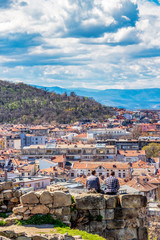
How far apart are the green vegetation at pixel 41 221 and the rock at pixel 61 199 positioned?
0.92ft

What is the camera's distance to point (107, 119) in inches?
5817

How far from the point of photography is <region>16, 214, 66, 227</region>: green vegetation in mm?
8188

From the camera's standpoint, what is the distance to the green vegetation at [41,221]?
819 cm

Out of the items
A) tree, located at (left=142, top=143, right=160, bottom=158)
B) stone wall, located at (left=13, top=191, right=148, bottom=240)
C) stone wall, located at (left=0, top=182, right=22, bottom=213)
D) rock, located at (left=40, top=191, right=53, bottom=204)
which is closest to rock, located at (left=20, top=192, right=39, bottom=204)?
rock, located at (left=40, top=191, right=53, bottom=204)

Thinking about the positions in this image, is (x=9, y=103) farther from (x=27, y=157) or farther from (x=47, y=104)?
(x=27, y=157)

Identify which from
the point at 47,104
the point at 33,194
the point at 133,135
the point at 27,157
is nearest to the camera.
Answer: the point at 33,194

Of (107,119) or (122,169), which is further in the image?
(107,119)

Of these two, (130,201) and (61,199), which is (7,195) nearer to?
(61,199)

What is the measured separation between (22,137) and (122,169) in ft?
159

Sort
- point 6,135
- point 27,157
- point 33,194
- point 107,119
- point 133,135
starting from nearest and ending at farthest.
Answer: point 33,194 < point 27,157 < point 6,135 < point 133,135 < point 107,119

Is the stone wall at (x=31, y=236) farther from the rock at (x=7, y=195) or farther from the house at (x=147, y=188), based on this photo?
the house at (x=147, y=188)

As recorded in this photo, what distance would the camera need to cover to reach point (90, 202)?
→ 874 cm

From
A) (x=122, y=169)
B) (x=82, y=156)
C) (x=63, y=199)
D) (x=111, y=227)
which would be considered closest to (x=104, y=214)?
(x=111, y=227)

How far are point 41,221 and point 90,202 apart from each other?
1119 mm
